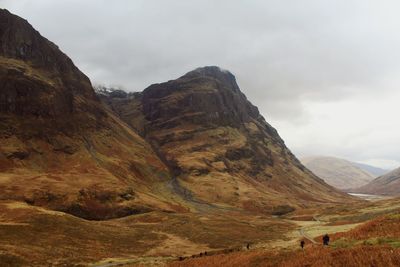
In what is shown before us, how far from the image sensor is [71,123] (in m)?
186

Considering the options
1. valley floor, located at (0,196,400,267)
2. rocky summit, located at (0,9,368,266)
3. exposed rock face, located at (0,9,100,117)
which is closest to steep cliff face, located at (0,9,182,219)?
exposed rock face, located at (0,9,100,117)

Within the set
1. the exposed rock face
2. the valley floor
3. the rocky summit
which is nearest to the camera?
the valley floor

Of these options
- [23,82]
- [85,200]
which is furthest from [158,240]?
[23,82]

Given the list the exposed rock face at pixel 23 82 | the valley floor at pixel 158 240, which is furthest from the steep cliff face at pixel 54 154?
the valley floor at pixel 158 240

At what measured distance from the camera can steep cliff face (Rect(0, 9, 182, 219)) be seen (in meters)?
127

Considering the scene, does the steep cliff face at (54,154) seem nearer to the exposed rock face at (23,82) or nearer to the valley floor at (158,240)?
the exposed rock face at (23,82)

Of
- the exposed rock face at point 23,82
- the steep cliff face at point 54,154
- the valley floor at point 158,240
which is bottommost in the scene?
the valley floor at point 158,240

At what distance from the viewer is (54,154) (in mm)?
161375

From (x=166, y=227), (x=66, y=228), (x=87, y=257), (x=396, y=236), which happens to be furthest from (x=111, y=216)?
(x=396, y=236)

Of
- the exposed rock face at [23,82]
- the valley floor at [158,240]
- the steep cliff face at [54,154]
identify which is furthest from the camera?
the exposed rock face at [23,82]

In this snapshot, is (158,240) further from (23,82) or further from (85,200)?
(23,82)

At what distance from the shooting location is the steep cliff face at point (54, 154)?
12738 centimetres

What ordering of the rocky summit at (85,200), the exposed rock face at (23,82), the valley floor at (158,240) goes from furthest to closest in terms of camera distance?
1. the exposed rock face at (23,82)
2. the rocky summit at (85,200)
3. the valley floor at (158,240)

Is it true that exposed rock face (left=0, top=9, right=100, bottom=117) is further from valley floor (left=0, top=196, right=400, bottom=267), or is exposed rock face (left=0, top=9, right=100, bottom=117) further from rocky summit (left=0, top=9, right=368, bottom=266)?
valley floor (left=0, top=196, right=400, bottom=267)
